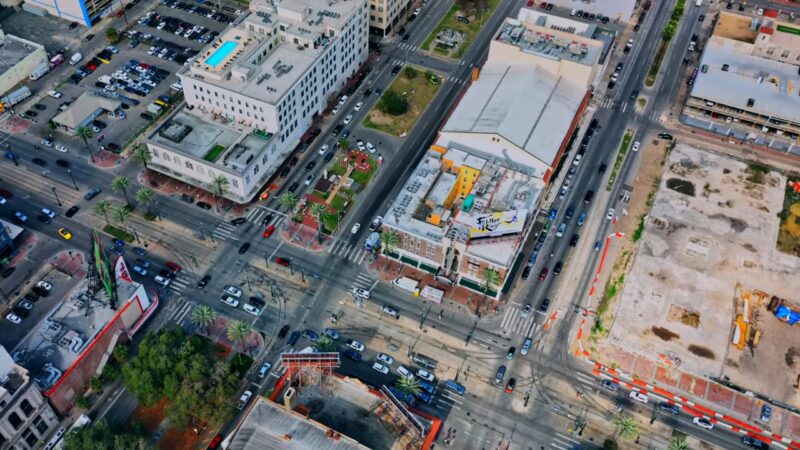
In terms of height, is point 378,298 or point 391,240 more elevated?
point 391,240

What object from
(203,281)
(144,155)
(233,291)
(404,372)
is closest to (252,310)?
(233,291)

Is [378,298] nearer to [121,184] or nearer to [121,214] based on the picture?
[121,214]

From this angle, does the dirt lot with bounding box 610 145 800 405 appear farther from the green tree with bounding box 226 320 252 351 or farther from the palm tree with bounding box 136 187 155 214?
the palm tree with bounding box 136 187 155 214

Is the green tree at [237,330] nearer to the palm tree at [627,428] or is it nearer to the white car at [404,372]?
the white car at [404,372]

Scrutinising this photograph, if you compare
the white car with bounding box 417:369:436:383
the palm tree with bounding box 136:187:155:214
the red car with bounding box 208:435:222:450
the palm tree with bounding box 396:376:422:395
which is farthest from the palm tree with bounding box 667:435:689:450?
the palm tree with bounding box 136:187:155:214

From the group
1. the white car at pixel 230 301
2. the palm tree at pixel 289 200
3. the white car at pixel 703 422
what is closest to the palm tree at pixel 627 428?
the white car at pixel 703 422

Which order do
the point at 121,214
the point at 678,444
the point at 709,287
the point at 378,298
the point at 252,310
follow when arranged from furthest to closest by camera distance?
1. the point at 709,287
2. the point at 121,214
3. the point at 378,298
4. the point at 252,310
5. the point at 678,444

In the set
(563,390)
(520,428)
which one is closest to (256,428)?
(520,428)
